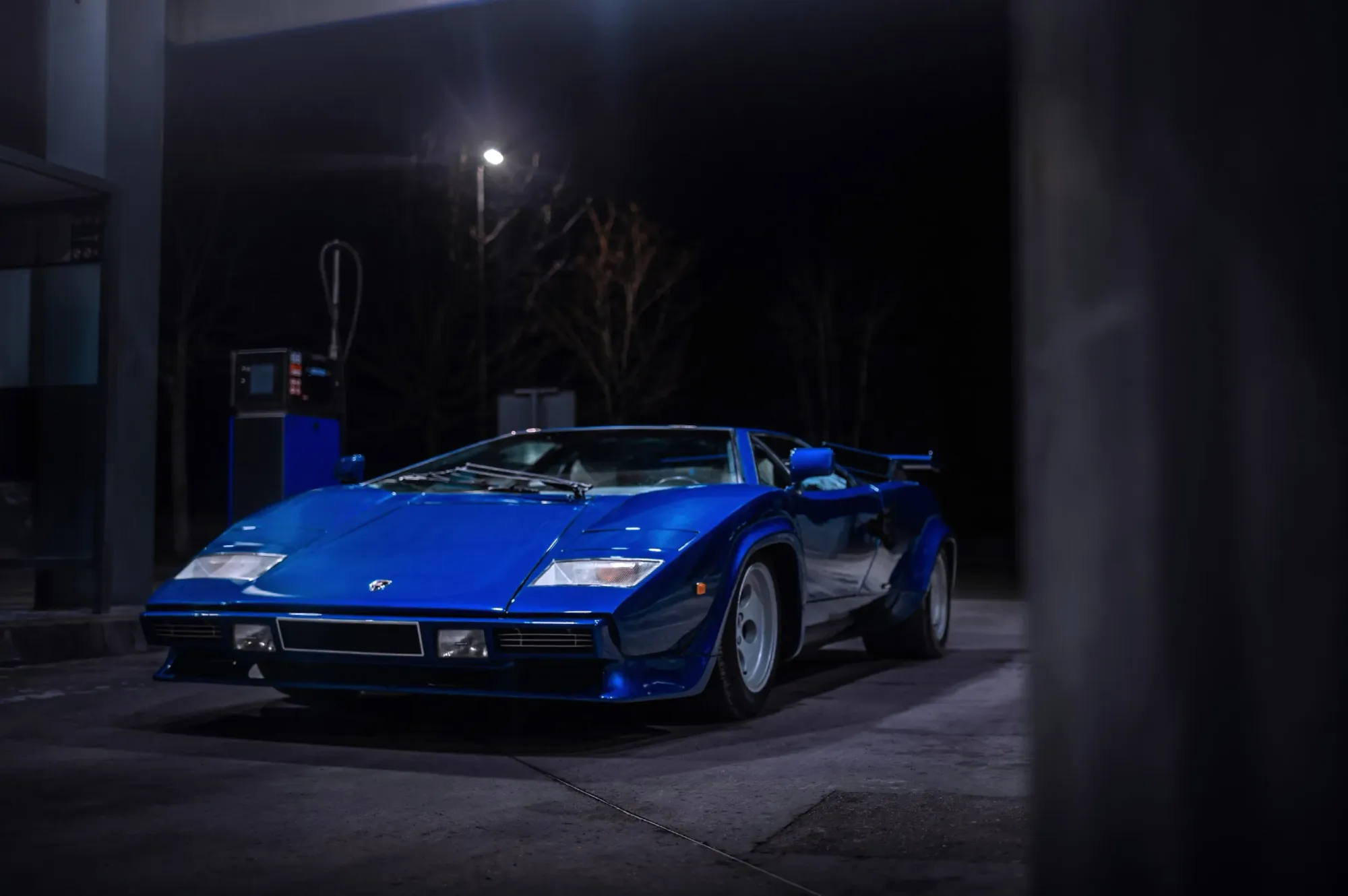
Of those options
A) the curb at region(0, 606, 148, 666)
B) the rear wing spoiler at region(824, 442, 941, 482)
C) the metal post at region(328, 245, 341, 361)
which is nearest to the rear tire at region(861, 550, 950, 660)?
the rear wing spoiler at region(824, 442, 941, 482)

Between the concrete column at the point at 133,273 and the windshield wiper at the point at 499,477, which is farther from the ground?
the concrete column at the point at 133,273

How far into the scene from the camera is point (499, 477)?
19.8 ft

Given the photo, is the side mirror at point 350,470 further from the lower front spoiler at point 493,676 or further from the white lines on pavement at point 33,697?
the white lines on pavement at point 33,697

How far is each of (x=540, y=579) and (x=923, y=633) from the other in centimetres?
365

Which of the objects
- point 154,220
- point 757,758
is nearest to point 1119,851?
point 757,758

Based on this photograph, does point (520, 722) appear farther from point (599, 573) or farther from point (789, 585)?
point (789, 585)

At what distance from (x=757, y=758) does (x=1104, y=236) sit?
11.1 ft

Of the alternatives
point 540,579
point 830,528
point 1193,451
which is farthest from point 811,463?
point 1193,451

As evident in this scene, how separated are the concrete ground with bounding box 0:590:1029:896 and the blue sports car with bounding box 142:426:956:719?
0.86ft

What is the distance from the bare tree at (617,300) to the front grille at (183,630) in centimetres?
2445

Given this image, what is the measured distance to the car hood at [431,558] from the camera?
188 inches

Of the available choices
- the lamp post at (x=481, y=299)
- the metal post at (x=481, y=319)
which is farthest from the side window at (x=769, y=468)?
the metal post at (x=481, y=319)

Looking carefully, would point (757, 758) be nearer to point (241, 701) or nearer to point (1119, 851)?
point (241, 701)

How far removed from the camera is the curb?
7723mm
